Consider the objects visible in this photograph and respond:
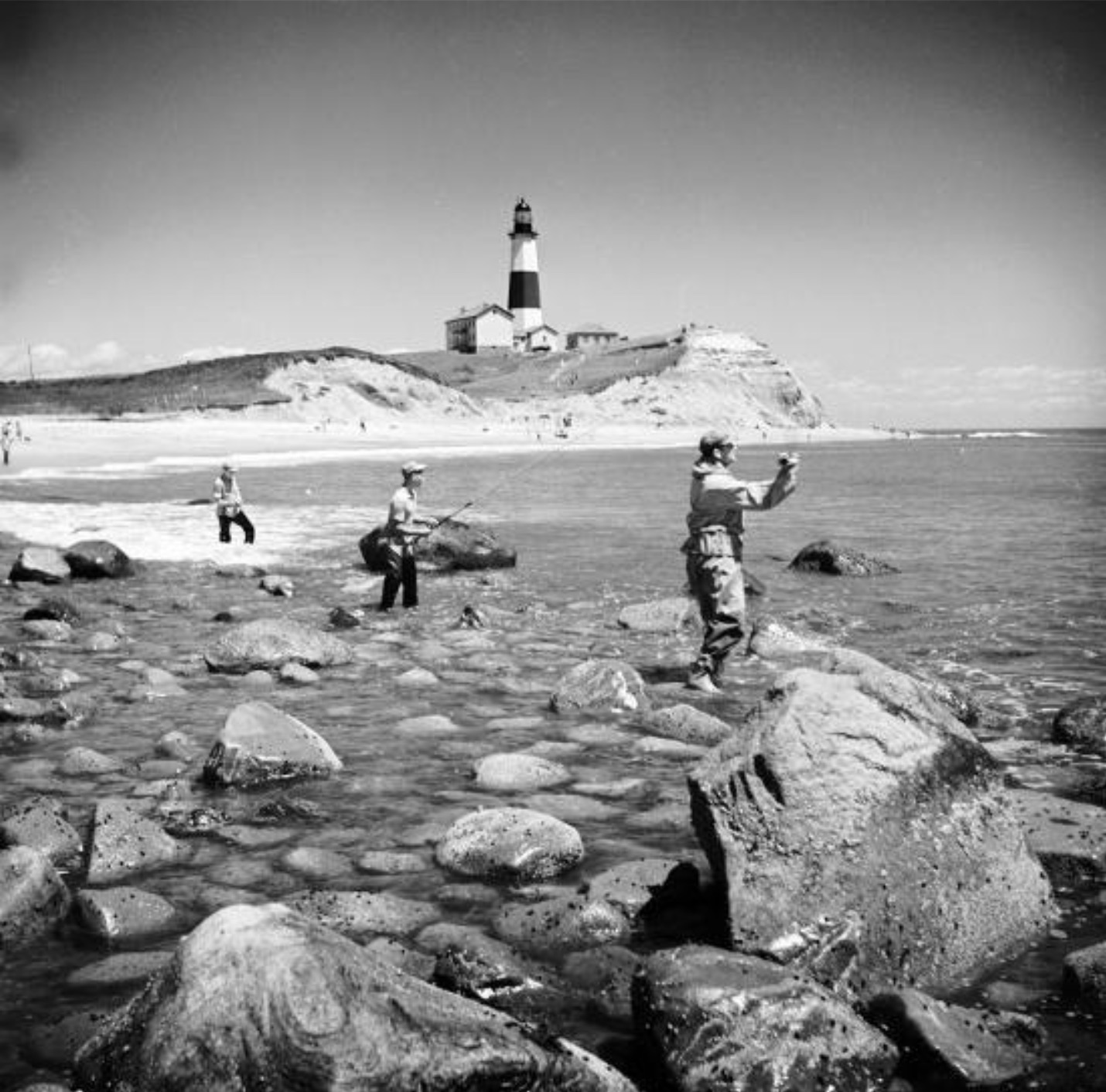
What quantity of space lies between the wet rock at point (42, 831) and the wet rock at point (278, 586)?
9.17 m

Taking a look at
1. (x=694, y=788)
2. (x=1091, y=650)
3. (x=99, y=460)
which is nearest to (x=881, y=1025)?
(x=694, y=788)

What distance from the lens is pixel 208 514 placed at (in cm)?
2622

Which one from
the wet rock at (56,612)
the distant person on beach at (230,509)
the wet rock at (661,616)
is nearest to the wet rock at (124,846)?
the wet rock at (56,612)

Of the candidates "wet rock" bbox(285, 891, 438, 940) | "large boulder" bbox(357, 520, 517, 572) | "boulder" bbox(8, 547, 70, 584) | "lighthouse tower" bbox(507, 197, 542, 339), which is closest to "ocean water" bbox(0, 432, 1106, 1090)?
"wet rock" bbox(285, 891, 438, 940)

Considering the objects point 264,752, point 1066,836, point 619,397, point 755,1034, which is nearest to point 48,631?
point 264,752

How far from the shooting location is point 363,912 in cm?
441

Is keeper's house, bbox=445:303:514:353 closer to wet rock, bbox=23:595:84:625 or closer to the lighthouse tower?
the lighthouse tower

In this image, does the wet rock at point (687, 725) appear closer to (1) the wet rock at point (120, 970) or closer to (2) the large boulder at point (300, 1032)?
(1) the wet rock at point (120, 970)

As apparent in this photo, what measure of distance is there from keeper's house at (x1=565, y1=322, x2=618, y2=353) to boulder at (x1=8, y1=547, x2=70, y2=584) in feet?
471

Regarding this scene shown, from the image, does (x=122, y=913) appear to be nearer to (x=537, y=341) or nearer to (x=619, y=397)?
(x=619, y=397)

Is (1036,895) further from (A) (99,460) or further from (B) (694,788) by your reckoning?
(A) (99,460)

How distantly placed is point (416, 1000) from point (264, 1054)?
46 centimetres

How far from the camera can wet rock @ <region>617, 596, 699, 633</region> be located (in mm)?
12102

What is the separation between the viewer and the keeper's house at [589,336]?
158000 mm
